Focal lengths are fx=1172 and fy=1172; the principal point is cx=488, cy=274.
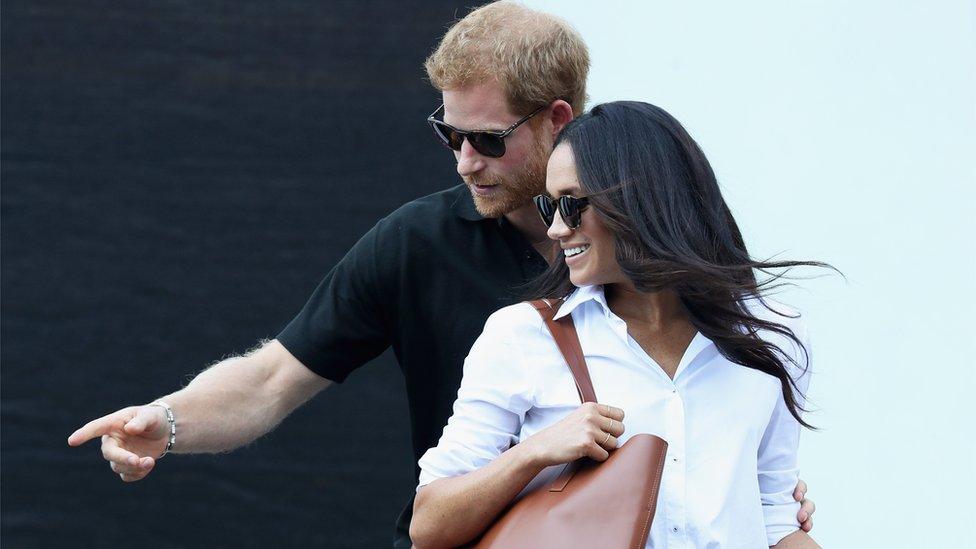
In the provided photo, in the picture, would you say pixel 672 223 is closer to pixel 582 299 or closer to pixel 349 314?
pixel 582 299

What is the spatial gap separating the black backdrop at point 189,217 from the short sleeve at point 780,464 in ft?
5.50

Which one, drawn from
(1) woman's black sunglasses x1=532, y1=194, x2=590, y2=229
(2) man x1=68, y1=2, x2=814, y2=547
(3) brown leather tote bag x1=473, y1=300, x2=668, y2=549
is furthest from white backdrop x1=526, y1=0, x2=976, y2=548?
(3) brown leather tote bag x1=473, y1=300, x2=668, y2=549

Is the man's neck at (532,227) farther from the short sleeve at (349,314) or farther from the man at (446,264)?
the short sleeve at (349,314)

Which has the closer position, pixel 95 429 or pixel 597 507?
pixel 597 507

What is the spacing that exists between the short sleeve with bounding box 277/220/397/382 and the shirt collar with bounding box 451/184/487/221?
13 centimetres

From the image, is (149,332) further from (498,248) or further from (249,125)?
(498,248)

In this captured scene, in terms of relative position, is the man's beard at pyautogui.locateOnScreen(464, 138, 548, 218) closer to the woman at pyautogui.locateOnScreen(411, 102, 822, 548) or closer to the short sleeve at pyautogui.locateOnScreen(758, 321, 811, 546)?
the woman at pyautogui.locateOnScreen(411, 102, 822, 548)

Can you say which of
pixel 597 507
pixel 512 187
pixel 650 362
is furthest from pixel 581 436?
pixel 512 187

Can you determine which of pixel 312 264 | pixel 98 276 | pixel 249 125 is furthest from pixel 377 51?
pixel 98 276

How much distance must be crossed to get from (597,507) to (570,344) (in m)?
0.22

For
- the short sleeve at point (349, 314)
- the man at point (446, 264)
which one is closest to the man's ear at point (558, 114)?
the man at point (446, 264)

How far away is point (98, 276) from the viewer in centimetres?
315

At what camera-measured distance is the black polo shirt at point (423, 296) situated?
1992 millimetres

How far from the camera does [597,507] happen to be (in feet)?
4.49
